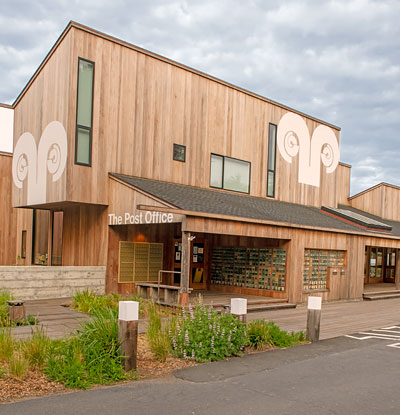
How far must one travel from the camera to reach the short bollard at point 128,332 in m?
7.10

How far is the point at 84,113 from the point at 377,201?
64.7 ft

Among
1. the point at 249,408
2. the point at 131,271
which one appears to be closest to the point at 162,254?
the point at 131,271

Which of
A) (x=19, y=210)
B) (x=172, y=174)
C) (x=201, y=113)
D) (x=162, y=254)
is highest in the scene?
(x=201, y=113)

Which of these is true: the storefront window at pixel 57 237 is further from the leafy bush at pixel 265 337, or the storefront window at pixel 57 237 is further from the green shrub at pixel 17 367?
the green shrub at pixel 17 367

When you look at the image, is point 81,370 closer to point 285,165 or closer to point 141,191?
point 141,191

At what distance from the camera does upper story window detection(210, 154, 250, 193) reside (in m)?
19.4

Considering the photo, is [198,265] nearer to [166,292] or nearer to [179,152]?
[179,152]

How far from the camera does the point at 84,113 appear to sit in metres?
15.6

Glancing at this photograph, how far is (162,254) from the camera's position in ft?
58.4

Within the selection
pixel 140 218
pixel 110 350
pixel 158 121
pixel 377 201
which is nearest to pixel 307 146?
pixel 377 201

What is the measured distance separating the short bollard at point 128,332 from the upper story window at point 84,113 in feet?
29.9

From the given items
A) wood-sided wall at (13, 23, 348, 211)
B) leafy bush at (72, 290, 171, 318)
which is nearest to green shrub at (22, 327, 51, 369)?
leafy bush at (72, 290, 171, 318)

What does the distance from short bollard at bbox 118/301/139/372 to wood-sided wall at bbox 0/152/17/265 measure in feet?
57.9

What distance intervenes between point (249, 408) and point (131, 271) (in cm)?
1141
